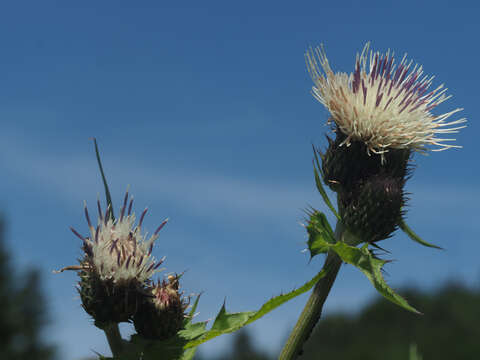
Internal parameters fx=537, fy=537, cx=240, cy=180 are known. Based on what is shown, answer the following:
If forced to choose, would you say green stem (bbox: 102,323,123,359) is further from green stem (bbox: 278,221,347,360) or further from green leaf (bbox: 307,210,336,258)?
green leaf (bbox: 307,210,336,258)

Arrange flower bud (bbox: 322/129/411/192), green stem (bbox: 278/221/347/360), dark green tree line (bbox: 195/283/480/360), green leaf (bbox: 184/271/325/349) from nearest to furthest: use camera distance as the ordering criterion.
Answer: green leaf (bbox: 184/271/325/349) < green stem (bbox: 278/221/347/360) < flower bud (bbox: 322/129/411/192) < dark green tree line (bbox: 195/283/480/360)

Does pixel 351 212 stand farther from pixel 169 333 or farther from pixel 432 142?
pixel 169 333

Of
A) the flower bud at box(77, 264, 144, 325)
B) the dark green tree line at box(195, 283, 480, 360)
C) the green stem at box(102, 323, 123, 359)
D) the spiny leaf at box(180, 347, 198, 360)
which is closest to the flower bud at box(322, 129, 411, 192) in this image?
the spiny leaf at box(180, 347, 198, 360)

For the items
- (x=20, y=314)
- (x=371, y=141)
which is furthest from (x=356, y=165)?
(x=20, y=314)

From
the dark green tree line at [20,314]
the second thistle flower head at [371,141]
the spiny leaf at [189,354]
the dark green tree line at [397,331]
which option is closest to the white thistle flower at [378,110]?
the second thistle flower head at [371,141]

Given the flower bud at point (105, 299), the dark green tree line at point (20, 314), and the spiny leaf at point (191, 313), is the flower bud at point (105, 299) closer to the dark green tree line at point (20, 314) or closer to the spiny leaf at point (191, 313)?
the spiny leaf at point (191, 313)

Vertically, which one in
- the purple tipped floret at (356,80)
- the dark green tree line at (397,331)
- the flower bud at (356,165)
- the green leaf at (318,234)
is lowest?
the green leaf at (318,234)
